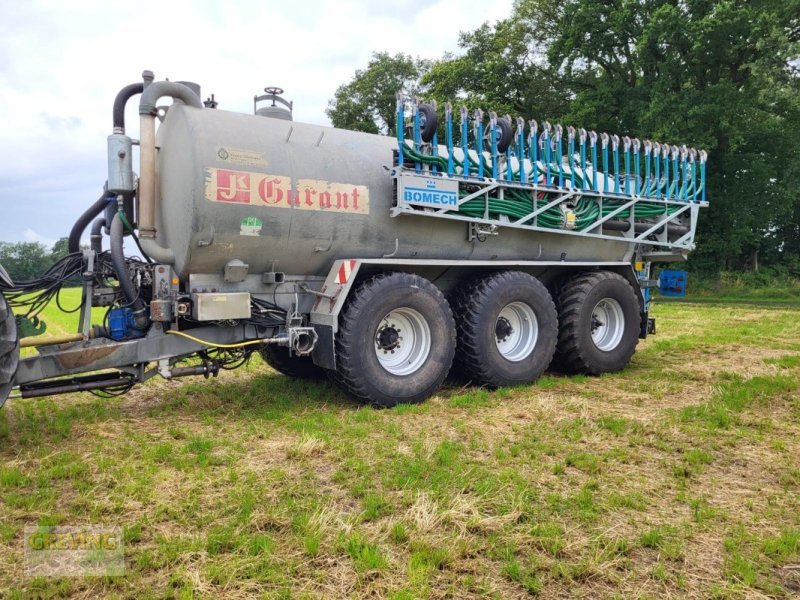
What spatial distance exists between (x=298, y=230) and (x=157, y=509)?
121 inches

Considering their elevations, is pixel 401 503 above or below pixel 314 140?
below

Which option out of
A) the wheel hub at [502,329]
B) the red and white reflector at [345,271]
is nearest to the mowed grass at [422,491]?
the wheel hub at [502,329]

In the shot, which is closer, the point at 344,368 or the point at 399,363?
the point at 344,368

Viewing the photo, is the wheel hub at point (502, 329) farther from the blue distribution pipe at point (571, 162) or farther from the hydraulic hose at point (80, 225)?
the hydraulic hose at point (80, 225)

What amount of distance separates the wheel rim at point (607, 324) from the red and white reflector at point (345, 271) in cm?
370

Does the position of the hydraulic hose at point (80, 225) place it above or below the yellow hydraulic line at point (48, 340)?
above

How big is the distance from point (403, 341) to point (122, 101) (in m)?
A: 3.56

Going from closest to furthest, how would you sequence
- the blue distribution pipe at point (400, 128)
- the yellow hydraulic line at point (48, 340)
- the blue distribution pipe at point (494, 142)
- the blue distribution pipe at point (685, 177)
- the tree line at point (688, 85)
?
the yellow hydraulic line at point (48, 340), the blue distribution pipe at point (400, 128), the blue distribution pipe at point (494, 142), the blue distribution pipe at point (685, 177), the tree line at point (688, 85)

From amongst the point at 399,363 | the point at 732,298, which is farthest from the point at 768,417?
the point at 732,298

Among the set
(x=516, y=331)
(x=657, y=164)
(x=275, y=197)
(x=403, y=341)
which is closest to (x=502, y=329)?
(x=516, y=331)

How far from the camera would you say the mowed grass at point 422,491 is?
9.36 ft

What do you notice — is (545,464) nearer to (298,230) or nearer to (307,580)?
(307,580)

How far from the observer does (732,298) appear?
2130 cm

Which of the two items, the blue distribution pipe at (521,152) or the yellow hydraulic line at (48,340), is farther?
the blue distribution pipe at (521,152)
